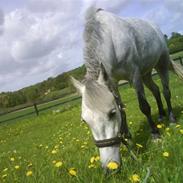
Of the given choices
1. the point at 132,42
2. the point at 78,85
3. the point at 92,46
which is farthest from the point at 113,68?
the point at 78,85

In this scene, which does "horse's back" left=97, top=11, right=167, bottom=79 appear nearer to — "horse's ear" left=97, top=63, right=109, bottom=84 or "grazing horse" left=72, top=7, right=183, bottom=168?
"grazing horse" left=72, top=7, right=183, bottom=168

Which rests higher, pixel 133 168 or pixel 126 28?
pixel 126 28

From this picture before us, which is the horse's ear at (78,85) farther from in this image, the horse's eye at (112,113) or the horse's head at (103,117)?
the horse's eye at (112,113)

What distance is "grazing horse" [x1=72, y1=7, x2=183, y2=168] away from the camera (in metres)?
5.03

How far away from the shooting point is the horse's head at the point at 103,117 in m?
4.86

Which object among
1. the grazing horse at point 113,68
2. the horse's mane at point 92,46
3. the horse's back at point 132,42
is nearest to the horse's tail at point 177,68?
the grazing horse at point 113,68

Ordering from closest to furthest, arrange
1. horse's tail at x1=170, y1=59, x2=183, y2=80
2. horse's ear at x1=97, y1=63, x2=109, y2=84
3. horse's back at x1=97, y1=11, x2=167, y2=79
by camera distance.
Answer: horse's ear at x1=97, y1=63, x2=109, y2=84, horse's back at x1=97, y1=11, x2=167, y2=79, horse's tail at x1=170, y1=59, x2=183, y2=80

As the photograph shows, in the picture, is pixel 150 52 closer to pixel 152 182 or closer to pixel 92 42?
pixel 92 42

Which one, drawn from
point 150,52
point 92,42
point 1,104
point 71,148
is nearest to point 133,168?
point 92,42

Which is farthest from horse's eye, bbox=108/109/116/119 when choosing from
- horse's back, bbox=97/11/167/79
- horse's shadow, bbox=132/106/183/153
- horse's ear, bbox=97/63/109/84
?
horse's back, bbox=97/11/167/79

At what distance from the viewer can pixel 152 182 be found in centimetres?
329

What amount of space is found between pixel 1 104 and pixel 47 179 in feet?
164

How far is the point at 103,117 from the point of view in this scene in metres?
5.04

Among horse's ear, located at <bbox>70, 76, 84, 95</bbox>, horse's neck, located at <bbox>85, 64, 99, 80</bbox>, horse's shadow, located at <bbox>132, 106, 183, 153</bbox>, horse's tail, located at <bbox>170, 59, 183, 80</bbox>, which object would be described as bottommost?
horse's shadow, located at <bbox>132, 106, 183, 153</bbox>
